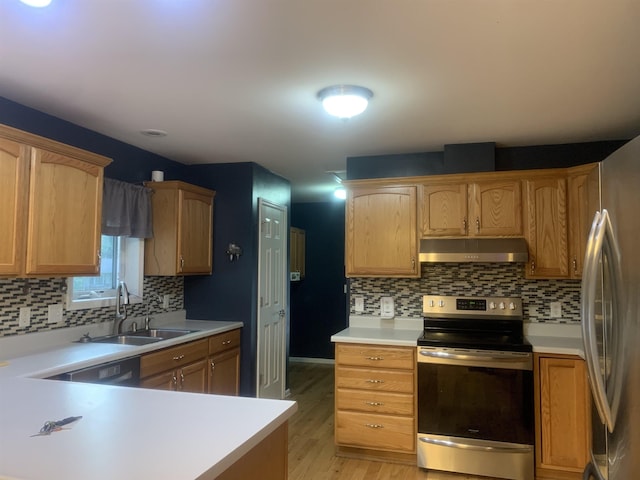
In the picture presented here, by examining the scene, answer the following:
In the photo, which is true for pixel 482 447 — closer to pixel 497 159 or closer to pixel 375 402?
pixel 375 402

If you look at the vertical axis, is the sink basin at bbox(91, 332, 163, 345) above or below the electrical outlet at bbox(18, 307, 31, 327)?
below

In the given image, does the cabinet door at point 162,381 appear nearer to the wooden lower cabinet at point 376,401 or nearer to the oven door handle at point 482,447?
the wooden lower cabinet at point 376,401

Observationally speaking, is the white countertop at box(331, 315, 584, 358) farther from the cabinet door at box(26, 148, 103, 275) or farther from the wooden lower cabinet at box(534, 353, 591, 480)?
the cabinet door at box(26, 148, 103, 275)

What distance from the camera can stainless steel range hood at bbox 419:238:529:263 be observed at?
3.25 meters

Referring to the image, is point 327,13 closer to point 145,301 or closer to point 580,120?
point 580,120

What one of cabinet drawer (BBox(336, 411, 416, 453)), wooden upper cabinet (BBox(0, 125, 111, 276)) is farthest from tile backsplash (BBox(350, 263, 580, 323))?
wooden upper cabinet (BBox(0, 125, 111, 276))

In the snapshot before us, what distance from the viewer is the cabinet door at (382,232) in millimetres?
3607

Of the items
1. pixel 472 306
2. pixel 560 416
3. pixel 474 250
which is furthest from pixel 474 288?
pixel 560 416

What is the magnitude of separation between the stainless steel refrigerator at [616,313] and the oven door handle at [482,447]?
1359 millimetres

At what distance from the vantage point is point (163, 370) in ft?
10.0

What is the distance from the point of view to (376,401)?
3.31 m

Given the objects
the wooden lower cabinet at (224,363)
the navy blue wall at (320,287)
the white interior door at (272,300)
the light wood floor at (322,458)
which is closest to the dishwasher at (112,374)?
the wooden lower cabinet at (224,363)

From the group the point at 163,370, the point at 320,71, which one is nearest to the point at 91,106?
the point at 320,71

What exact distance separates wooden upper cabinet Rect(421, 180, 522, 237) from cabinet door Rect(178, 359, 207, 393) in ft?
6.63
